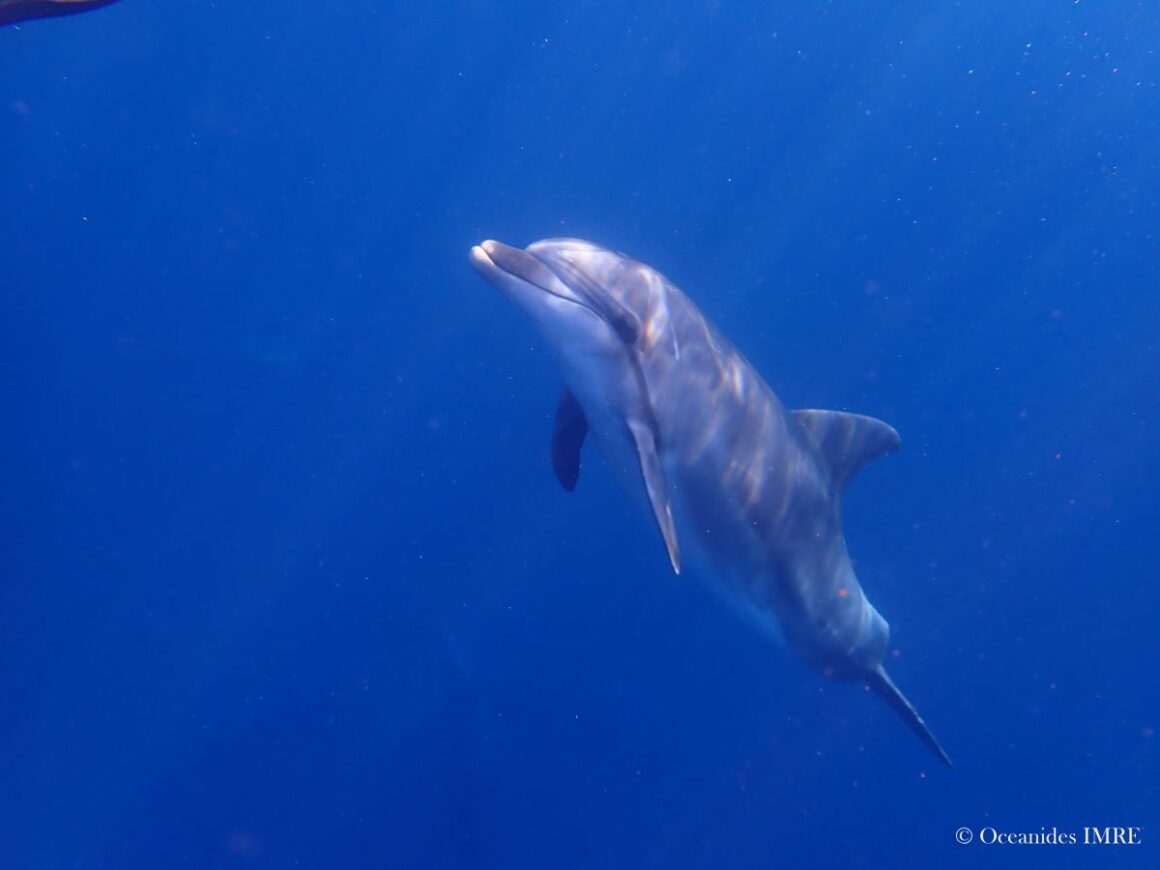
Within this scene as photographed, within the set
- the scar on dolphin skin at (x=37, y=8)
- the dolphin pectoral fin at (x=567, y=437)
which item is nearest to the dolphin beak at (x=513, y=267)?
the dolphin pectoral fin at (x=567, y=437)

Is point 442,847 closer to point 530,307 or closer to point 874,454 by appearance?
point 874,454

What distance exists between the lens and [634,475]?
6.36m

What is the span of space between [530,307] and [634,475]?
1.63 meters

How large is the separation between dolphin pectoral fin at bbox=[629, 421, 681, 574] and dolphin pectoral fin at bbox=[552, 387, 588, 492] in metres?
1.25

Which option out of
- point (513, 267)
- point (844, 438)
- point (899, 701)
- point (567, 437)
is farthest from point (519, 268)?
point (899, 701)

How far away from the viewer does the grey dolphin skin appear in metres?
5.45

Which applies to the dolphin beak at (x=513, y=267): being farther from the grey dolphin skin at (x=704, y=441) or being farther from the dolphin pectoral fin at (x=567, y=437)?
the dolphin pectoral fin at (x=567, y=437)

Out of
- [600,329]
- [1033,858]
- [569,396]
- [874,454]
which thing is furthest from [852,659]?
[1033,858]

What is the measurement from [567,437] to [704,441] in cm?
162

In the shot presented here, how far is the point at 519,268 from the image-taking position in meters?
5.14

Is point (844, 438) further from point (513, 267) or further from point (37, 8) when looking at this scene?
point (37, 8)

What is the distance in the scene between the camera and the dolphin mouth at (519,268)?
508 cm

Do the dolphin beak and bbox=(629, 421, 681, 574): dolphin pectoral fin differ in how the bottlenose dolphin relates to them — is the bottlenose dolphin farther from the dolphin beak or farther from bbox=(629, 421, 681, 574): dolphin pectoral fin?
bbox=(629, 421, 681, 574): dolphin pectoral fin

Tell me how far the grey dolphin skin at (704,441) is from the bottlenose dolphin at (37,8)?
7.27 feet
